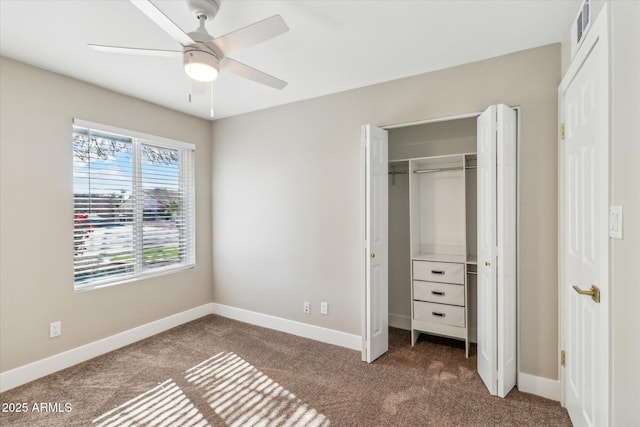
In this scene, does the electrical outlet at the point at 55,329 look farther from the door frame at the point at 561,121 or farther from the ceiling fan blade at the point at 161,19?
the door frame at the point at 561,121

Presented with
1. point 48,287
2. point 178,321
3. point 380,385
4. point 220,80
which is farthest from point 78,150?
point 380,385

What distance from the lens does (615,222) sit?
1328mm

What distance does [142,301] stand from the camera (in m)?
3.51

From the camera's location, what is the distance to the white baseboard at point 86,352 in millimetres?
2537

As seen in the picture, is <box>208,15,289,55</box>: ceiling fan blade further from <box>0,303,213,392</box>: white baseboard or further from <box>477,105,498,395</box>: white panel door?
<box>0,303,213,392</box>: white baseboard

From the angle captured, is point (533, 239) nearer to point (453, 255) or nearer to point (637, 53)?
point (453, 255)

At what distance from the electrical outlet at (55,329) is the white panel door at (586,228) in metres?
3.84

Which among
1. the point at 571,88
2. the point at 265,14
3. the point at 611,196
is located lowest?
the point at 611,196

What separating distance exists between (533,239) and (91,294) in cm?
392

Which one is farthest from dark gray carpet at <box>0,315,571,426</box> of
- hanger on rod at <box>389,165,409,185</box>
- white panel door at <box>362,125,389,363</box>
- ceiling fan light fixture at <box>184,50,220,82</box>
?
ceiling fan light fixture at <box>184,50,220,82</box>

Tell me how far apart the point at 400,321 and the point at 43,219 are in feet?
12.1

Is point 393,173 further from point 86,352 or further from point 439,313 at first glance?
point 86,352

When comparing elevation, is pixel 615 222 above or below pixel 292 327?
above

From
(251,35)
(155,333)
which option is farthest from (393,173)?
(155,333)
